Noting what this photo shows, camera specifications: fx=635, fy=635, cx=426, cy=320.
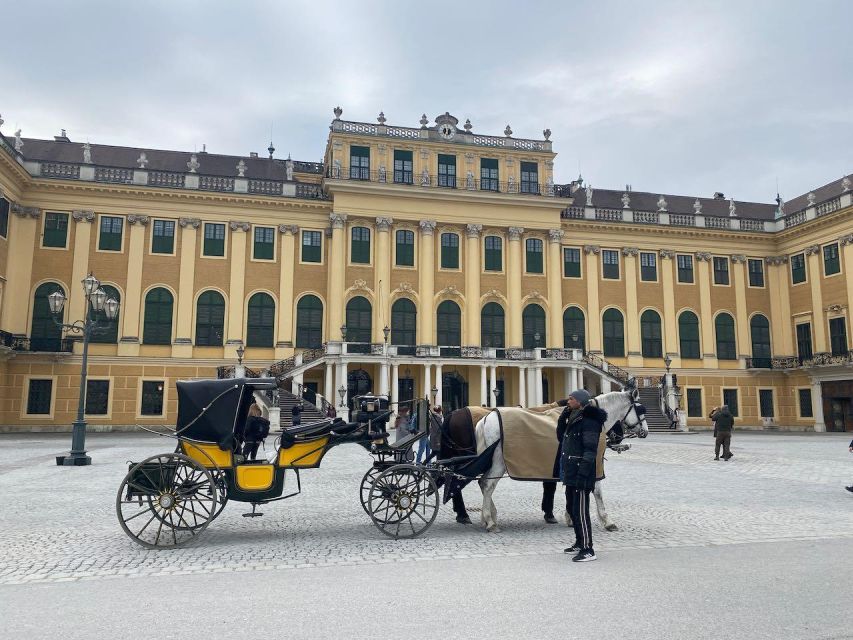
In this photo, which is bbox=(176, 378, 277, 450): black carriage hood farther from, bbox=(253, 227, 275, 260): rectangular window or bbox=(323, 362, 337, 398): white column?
bbox=(253, 227, 275, 260): rectangular window

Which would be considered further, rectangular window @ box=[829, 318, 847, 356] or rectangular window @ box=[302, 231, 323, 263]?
rectangular window @ box=[829, 318, 847, 356]

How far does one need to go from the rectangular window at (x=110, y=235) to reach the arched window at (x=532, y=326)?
2311 cm

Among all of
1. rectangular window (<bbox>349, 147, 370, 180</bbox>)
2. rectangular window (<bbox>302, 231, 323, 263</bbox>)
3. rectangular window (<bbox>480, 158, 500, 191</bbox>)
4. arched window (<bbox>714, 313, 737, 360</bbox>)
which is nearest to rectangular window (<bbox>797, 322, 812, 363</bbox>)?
arched window (<bbox>714, 313, 737, 360</bbox>)

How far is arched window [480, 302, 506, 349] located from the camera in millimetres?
37688

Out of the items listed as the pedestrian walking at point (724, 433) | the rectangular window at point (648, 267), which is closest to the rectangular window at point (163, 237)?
the rectangular window at point (648, 267)

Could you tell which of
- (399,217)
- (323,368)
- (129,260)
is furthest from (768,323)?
→ (129,260)

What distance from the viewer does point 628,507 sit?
32.1ft

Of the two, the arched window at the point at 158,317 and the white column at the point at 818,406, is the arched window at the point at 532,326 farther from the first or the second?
the arched window at the point at 158,317

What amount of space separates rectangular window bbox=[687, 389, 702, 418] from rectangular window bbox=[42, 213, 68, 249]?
37.1 m

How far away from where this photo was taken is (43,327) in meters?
32.6

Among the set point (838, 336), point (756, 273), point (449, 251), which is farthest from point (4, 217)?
point (838, 336)

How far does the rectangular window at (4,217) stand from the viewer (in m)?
31.1

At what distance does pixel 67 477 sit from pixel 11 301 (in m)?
23.5

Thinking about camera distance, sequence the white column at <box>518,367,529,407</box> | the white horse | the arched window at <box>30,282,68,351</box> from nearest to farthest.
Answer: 1. the white horse
2. the arched window at <box>30,282,68,351</box>
3. the white column at <box>518,367,529,407</box>
